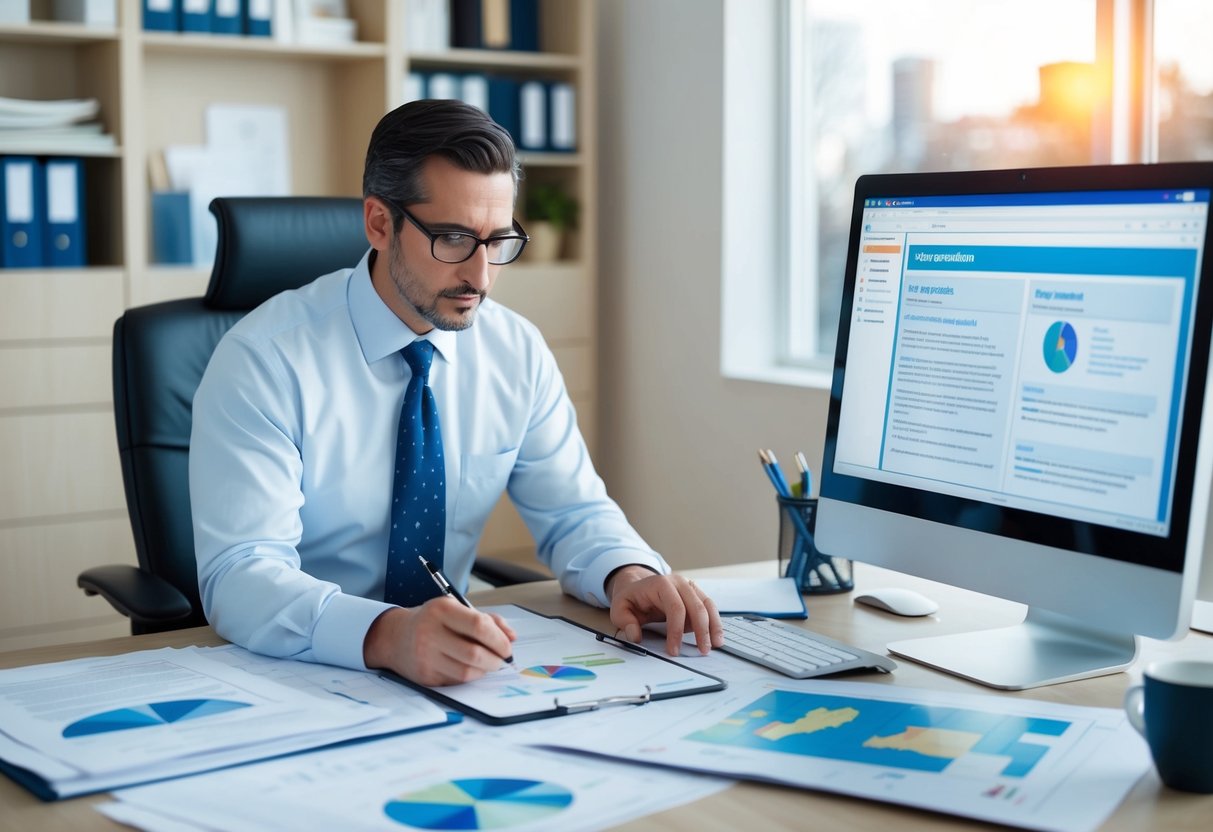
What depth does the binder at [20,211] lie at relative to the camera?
10.3ft

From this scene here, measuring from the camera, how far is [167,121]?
3.59 m

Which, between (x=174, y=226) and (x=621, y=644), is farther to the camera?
(x=174, y=226)

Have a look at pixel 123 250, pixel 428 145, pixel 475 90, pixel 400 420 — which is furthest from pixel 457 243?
pixel 475 90

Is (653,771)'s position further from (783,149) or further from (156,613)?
(783,149)

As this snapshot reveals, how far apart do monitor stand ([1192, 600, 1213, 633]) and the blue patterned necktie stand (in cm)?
93

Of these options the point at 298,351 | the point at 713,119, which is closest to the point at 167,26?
the point at 713,119

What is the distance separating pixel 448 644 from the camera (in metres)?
1.23

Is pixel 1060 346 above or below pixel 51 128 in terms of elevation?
below

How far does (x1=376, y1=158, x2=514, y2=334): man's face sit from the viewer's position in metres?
1.67

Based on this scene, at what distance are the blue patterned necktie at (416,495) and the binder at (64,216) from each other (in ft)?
6.17

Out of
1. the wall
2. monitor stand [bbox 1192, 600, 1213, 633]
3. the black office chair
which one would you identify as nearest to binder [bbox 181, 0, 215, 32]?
the wall

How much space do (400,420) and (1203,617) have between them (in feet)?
3.30

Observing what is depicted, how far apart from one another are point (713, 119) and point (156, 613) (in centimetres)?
223

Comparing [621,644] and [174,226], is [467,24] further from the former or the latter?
[621,644]
